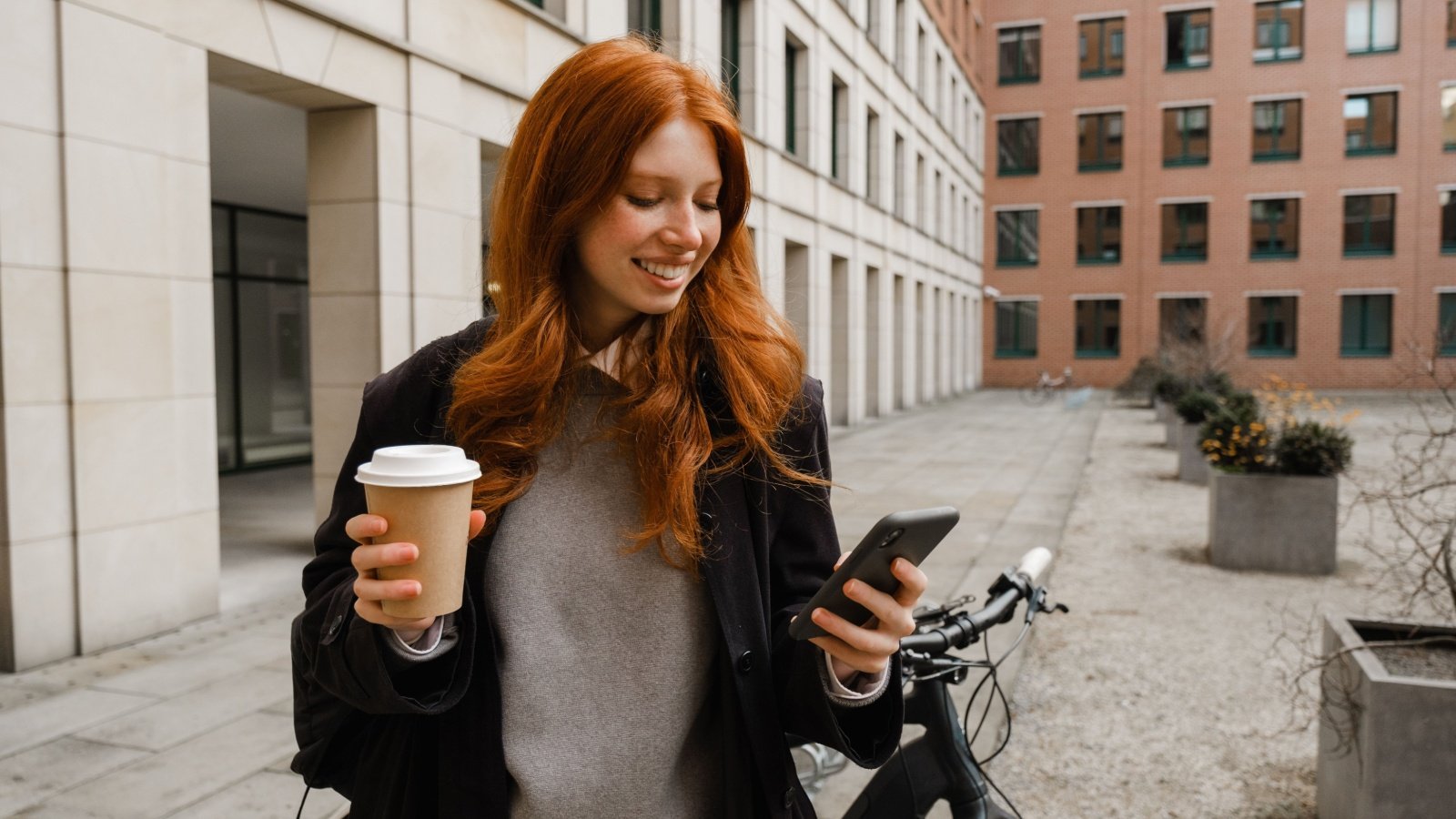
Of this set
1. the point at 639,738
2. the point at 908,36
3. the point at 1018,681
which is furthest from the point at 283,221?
the point at 908,36

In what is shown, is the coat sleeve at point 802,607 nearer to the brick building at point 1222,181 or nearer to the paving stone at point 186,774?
the paving stone at point 186,774

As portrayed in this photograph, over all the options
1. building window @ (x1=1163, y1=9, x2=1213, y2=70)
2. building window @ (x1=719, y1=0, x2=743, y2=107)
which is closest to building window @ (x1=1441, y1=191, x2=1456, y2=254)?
building window @ (x1=1163, y1=9, x2=1213, y2=70)

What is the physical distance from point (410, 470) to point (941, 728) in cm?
178

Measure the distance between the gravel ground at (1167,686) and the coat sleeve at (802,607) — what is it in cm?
291

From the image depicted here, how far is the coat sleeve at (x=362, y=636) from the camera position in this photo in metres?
1.37

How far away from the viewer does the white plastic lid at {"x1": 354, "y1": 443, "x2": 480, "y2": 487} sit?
116 cm

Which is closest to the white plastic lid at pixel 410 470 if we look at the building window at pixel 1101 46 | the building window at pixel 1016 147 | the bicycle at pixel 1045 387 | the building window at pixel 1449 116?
the bicycle at pixel 1045 387

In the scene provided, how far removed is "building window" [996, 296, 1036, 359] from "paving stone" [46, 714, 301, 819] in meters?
38.9

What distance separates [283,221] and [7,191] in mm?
9689

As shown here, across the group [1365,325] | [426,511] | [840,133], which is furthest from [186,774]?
[1365,325]

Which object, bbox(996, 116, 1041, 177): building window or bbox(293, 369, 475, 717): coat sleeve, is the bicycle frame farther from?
bbox(996, 116, 1041, 177): building window

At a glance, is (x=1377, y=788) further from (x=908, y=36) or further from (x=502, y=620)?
(x=908, y=36)

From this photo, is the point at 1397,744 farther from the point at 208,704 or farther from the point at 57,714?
the point at 57,714

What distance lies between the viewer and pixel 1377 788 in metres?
3.40
